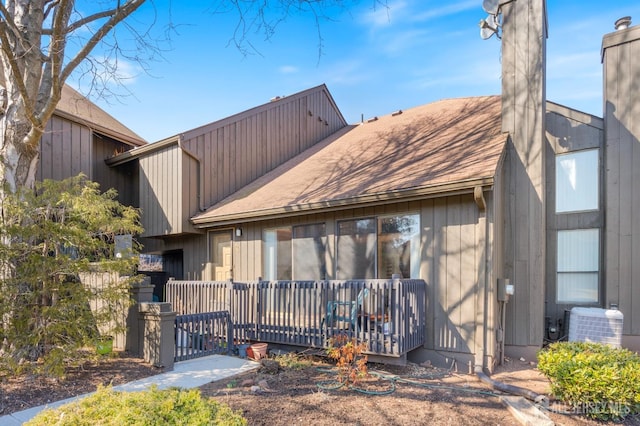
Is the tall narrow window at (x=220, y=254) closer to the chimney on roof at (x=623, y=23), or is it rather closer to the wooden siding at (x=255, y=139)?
the wooden siding at (x=255, y=139)

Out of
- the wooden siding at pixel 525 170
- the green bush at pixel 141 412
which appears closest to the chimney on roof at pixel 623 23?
the wooden siding at pixel 525 170

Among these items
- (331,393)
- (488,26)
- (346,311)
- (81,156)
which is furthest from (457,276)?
(81,156)

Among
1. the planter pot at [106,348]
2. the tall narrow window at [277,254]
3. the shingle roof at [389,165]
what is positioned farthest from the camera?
the tall narrow window at [277,254]

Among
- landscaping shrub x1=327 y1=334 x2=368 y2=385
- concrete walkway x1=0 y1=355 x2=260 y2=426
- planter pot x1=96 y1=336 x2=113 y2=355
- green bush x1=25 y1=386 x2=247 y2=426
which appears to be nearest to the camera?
green bush x1=25 y1=386 x2=247 y2=426

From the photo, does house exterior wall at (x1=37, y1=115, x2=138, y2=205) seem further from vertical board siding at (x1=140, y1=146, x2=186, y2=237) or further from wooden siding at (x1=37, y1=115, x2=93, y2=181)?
vertical board siding at (x1=140, y1=146, x2=186, y2=237)

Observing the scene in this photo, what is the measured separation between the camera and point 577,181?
750 centimetres

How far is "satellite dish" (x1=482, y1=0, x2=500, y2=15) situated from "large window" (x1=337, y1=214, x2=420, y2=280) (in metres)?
4.31

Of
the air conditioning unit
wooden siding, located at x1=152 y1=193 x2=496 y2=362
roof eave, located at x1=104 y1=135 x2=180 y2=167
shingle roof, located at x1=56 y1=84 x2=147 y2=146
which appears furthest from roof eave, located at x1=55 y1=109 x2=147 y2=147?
the air conditioning unit

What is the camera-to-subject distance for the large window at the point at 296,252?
25.7ft

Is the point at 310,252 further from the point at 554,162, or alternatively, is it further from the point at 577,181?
the point at 577,181

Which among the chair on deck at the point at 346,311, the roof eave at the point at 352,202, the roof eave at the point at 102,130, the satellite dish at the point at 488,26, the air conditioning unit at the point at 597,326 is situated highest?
the satellite dish at the point at 488,26

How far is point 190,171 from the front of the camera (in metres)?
9.51

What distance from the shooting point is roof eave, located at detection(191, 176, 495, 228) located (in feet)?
19.1

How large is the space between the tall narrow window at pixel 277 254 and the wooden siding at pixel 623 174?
593 centimetres
